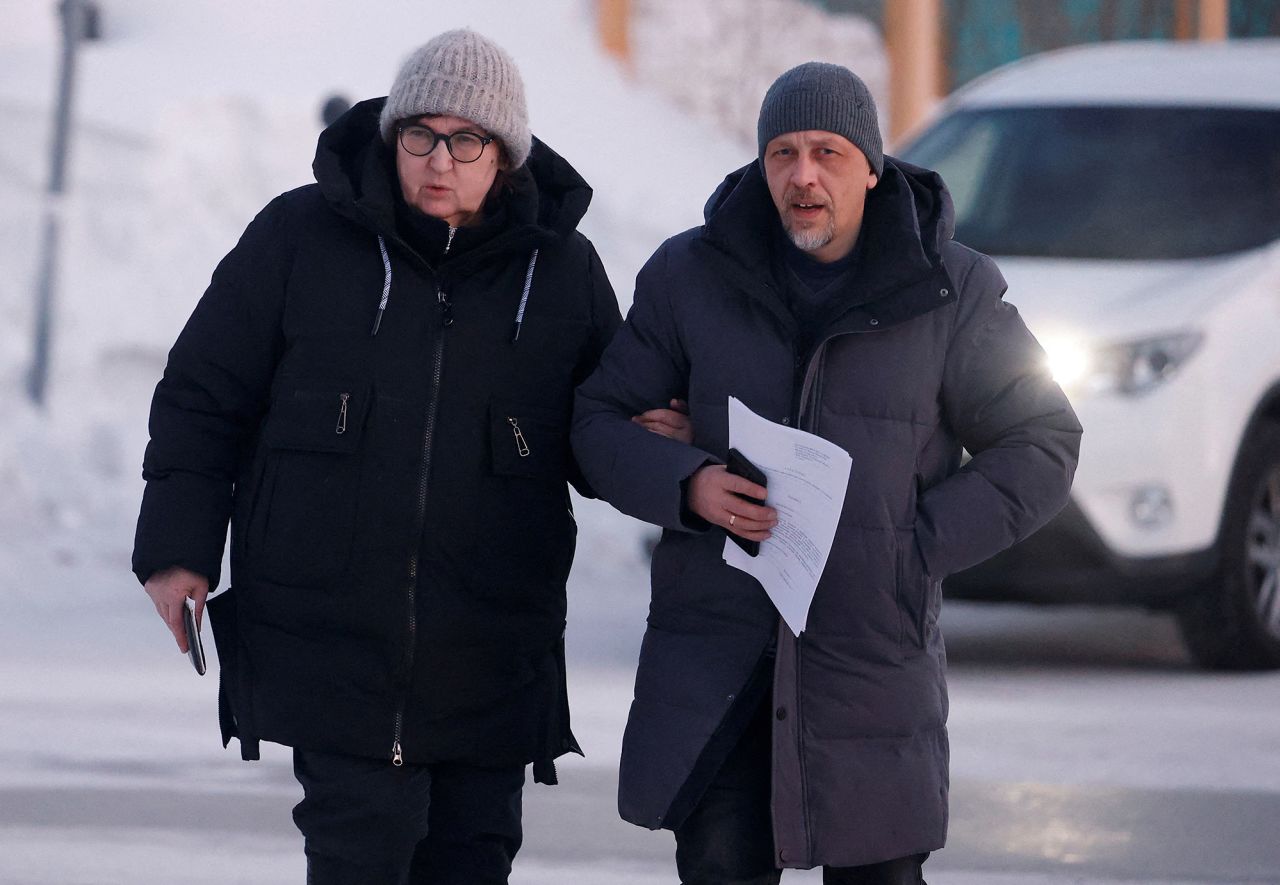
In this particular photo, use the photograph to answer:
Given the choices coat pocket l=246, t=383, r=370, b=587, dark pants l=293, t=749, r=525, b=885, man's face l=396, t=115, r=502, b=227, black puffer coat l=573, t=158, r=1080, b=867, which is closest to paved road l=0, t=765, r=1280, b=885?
dark pants l=293, t=749, r=525, b=885

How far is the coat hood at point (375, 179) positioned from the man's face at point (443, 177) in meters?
0.05

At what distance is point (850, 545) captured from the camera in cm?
387

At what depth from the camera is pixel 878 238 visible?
12.9 ft

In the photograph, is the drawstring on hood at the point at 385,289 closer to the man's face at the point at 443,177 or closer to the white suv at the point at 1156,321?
the man's face at the point at 443,177

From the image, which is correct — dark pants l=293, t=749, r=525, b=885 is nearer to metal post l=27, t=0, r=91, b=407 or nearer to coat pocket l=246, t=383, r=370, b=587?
coat pocket l=246, t=383, r=370, b=587

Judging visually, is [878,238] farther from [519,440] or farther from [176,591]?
[176,591]

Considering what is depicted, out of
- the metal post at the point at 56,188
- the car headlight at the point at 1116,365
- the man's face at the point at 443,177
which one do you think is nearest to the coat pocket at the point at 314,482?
the man's face at the point at 443,177

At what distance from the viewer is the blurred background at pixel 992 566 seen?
5.94 meters

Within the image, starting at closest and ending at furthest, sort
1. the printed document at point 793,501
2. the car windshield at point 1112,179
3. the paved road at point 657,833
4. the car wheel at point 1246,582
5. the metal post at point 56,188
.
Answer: the printed document at point 793,501, the paved road at point 657,833, the car wheel at point 1246,582, the car windshield at point 1112,179, the metal post at point 56,188

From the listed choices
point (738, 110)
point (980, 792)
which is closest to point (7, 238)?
point (738, 110)

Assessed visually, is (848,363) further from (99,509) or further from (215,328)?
(99,509)

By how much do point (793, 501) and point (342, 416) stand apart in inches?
32.7

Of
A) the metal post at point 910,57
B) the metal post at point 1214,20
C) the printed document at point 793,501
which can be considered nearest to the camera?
the printed document at point 793,501

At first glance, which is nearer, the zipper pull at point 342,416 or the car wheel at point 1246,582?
the zipper pull at point 342,416
